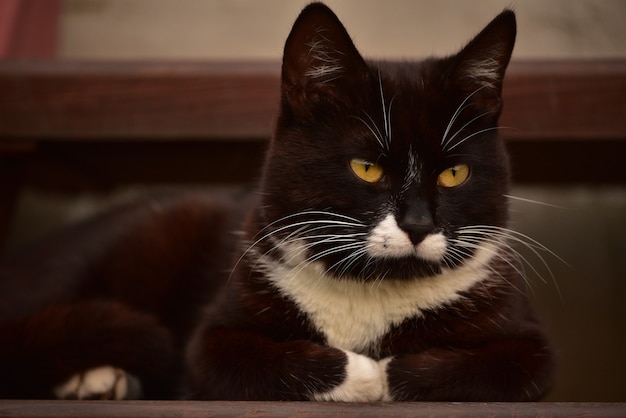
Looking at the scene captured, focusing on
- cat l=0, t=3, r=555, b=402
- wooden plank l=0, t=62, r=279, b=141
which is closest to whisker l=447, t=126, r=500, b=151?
cat l=0, t=3, r=555, b=402

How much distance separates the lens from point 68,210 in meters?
2.41

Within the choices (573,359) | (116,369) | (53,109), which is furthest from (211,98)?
(573,359)

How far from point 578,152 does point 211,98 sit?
94 cm

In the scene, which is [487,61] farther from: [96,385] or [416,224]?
[96,385]

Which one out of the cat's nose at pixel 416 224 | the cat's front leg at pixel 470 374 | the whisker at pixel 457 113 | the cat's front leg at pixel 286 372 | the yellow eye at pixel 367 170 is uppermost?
the whisker at pixel 457 113

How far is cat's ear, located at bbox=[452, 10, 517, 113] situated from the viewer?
1207 millimetres

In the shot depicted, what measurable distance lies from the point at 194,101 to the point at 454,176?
0.79 meters

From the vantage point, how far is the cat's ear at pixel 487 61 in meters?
1.21

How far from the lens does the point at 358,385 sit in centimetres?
112

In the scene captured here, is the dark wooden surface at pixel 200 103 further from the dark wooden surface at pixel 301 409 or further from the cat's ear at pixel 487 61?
the dark wooden surface at pixel 301 409

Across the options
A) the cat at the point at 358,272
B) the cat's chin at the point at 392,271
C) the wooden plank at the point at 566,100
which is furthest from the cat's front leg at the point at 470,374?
the wooden plank at the point at 566,100

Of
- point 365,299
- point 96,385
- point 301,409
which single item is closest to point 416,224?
point 365,299

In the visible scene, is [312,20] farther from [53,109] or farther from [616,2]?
[616,2]

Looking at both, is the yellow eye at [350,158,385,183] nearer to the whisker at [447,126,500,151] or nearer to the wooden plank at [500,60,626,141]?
the whisker at [447,126,500,151]
